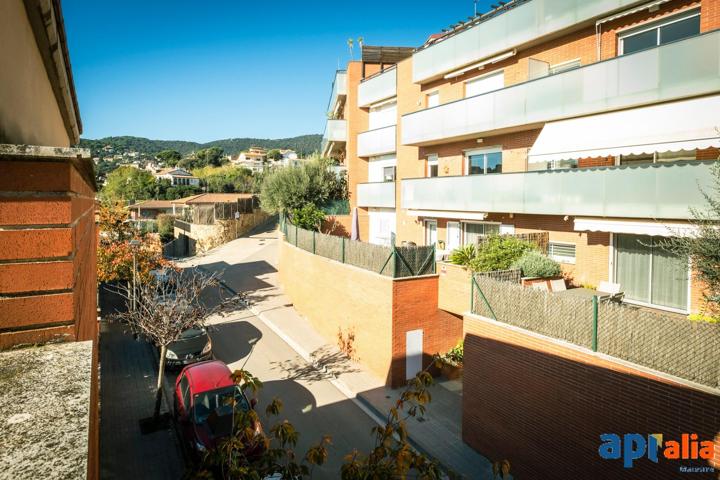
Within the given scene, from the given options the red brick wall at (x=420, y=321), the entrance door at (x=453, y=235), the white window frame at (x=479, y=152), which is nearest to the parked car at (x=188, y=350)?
the red brick wall at (x=420, y=321)

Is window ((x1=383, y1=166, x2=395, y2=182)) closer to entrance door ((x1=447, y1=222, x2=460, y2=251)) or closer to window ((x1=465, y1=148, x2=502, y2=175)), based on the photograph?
entrance door ((x1=447, y1=222, x2=460, y2=251))

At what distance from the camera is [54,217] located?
2.31m

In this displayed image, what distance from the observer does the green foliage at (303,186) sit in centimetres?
2819

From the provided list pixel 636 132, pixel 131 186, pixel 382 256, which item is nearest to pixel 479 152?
pixel 382 256

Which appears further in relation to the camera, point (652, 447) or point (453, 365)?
point (453, 365)

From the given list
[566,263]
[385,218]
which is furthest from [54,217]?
[385,218]

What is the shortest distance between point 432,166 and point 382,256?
7.50 m

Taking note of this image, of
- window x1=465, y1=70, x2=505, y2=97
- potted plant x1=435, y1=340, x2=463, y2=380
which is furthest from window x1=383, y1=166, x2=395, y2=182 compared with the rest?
potted plant x1=435, y1=340, x2=463, y2=380

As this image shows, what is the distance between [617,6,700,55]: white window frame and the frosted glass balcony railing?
2.46 ft

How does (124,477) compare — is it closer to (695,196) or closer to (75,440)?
(75,440)

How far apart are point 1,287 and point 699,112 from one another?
13.2 metres

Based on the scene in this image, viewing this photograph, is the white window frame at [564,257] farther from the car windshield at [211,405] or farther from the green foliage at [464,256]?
the car windshield at [211,405]

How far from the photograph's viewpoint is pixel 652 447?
746 cm

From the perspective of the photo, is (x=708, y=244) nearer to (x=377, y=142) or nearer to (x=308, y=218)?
(x=377, y=142)
